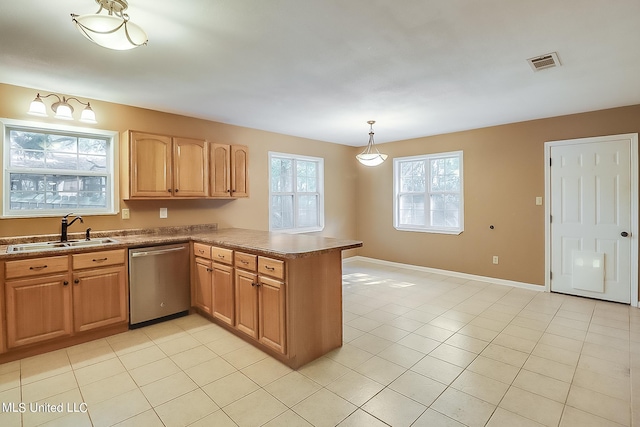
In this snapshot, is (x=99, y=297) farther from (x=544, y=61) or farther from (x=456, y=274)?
(x=456, y=274)

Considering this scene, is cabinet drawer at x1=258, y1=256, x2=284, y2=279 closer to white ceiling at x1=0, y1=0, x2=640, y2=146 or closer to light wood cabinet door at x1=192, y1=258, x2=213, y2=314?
light wood cabinet door at x1=192, y1=258, x2=213, y2=314

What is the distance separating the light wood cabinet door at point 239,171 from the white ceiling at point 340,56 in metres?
0.52

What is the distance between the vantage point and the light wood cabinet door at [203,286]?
131 inches

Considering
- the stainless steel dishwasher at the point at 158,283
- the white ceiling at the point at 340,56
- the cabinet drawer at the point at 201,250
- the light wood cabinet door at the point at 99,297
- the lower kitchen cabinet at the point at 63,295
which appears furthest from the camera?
the cabinet drawer at the point at 201,250

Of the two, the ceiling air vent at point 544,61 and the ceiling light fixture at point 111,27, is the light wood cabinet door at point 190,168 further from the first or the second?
the ceiling air vent at point 544,61

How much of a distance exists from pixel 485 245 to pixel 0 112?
6082mm

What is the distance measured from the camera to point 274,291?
2537mm

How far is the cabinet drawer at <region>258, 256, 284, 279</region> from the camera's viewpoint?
2471mm

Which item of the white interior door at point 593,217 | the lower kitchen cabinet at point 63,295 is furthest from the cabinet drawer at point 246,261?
the white interior door at point 593,217

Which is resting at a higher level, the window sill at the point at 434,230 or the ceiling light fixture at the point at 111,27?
the ceiling light fixture at the point at 111,27

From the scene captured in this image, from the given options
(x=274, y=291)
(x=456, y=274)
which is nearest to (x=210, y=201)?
(x=274, y=291)

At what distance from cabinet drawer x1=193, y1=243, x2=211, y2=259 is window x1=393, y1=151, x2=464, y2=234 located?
375cm

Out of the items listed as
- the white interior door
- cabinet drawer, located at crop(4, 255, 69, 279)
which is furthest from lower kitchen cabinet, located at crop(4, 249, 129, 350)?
the white interior door

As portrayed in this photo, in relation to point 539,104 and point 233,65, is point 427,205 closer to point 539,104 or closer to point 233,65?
point 539,104
